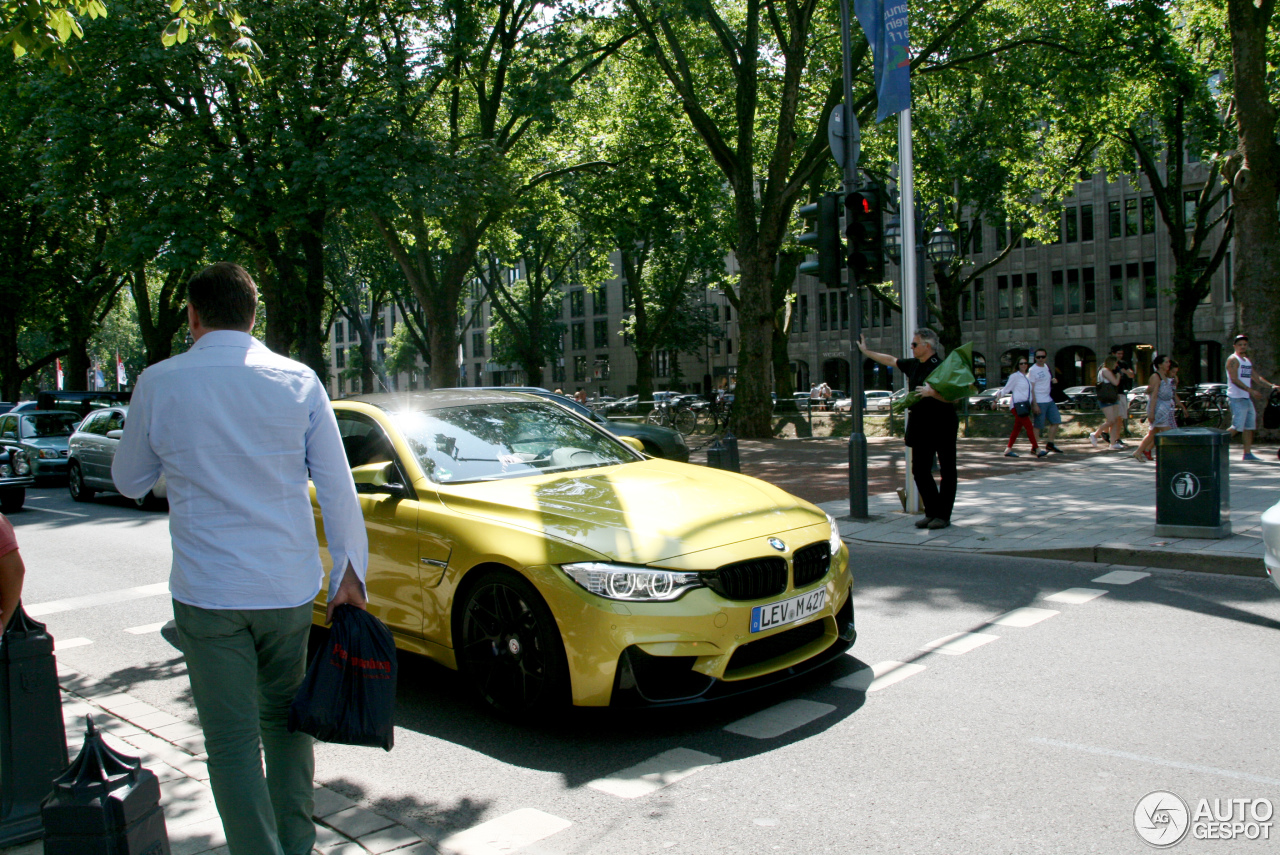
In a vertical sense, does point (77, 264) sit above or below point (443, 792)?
above

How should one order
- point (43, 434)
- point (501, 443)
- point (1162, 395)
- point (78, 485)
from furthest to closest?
point (43, 434) → point (78, 485) → point (1162, 395) → point (501, 443)

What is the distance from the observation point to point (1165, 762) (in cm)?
392

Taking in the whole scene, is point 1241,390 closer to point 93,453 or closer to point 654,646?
point 654,646

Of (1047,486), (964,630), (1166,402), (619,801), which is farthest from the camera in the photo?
(1166,402)

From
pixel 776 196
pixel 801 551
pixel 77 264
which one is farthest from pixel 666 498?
pixel 77 264

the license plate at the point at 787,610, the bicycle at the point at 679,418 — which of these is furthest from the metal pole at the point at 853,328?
the bicycle at the point at 679,418

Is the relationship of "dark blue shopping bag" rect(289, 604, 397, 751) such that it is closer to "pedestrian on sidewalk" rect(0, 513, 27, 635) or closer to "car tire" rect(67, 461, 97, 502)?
"pedestrian on sidewalk" rect(0, 513, 27, 635)

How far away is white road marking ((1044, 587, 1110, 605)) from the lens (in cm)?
675

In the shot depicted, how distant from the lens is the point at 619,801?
12.4ft

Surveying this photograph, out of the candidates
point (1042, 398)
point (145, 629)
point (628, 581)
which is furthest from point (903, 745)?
point (1042, 398)

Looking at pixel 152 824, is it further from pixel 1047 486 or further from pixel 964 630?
pixel 1047 486

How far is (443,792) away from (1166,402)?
14343mm

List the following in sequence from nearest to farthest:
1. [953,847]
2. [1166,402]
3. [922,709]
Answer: [953,847] < [922,709] < [1166,402]

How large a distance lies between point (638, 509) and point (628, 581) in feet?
1.80
